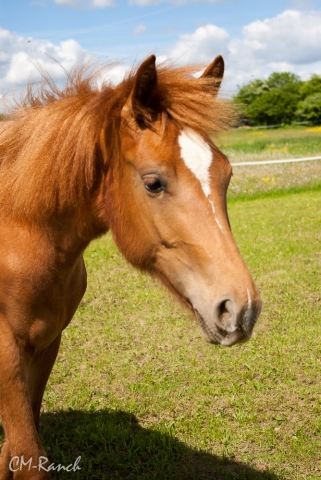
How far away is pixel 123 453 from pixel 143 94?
2473 mm

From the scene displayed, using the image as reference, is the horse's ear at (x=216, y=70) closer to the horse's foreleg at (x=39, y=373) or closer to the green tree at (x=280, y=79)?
the horse's foreleg at (x=39, y=373)

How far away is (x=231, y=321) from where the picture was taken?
1.88m

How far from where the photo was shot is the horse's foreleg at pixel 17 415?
2.37m

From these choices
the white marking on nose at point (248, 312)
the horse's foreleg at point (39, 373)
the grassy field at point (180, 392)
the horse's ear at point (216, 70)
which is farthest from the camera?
the grassy field at point (180, 392)

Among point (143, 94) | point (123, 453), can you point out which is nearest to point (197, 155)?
→ point (143, 94)

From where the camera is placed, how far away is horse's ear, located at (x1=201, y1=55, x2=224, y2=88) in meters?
2.51

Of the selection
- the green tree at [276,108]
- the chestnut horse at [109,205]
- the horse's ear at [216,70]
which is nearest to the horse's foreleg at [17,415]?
the chestnut horse at [109,205]

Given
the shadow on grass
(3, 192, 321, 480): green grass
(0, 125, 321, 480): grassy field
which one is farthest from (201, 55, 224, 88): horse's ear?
the shadow on grass

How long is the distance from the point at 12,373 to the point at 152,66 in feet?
5.24

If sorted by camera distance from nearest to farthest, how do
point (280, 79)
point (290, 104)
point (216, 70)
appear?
point (216, 70) < point (290, 104) < point (280, 79)

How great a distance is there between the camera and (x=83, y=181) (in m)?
2.43

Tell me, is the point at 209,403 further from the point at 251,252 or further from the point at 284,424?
the point at 251,252

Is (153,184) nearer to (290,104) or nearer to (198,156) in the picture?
(198,156)

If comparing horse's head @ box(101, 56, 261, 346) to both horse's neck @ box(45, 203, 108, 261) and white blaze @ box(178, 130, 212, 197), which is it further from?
horse's neck @ box(45, 203, 108, 261)
